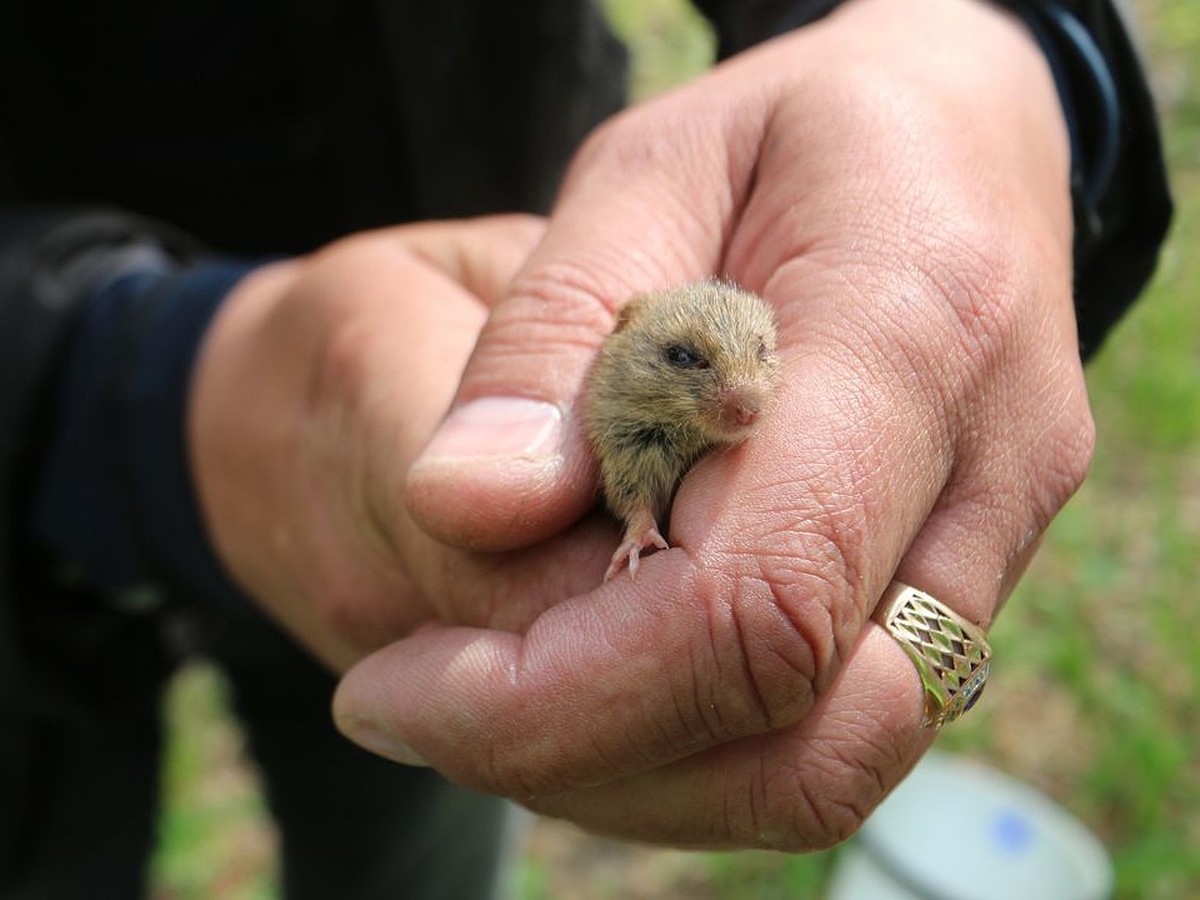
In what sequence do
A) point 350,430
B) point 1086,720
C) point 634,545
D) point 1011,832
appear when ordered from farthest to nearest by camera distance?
point 1086,720 < point 1011,832 < point 350,430 < point 634,545

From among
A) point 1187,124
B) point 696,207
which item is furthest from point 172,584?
point 1187,124

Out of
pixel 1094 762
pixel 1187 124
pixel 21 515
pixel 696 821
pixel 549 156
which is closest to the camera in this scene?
pixel 696 821

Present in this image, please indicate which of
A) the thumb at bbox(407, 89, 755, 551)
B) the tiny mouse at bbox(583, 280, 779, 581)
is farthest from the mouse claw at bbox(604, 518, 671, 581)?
the thumb at bbox(407, 89, 755, 551)

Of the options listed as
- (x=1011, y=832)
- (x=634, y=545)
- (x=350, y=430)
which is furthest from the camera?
(x=1011, y=832)

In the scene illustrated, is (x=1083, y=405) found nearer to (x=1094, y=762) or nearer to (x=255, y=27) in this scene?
(x=255, y=27)

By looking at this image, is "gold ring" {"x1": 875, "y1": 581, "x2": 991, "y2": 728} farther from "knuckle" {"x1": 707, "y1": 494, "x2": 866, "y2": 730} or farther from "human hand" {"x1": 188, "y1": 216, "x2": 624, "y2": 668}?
"human hand" {"x1": 188, "y1": 216, "x2": 624, "y2": 668}

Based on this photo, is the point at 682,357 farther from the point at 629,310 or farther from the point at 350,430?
the point at 350,430

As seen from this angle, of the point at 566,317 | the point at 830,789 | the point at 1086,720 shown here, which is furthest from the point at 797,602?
the point at 1086,720
